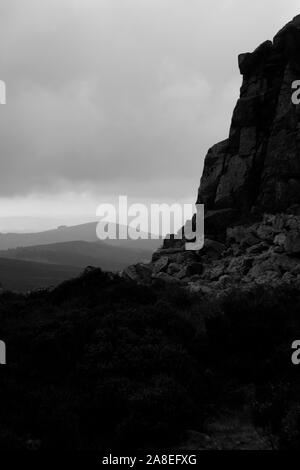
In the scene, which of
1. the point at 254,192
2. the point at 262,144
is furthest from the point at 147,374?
the point at 262,144

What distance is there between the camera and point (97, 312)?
62.5 ft

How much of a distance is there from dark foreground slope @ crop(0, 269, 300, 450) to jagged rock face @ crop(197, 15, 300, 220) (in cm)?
1634

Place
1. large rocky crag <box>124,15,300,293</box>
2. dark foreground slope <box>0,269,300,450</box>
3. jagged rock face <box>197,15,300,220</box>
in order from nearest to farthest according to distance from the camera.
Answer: dark foreground slope <box>0,269,300,450</box> < large rocky crag <box>124,15,300,293</box> < jagged rock face <box>197,15,300,220</box>

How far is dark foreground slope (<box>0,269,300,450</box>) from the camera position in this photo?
36.8ft

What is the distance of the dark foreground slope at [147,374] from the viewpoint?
441 inches

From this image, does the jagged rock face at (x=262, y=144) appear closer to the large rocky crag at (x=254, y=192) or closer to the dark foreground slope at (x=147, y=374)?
the large rocky crag at (x=254, y=192)

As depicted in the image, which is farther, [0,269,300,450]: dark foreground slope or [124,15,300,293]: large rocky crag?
[124,15,300,293]: large rocky crag

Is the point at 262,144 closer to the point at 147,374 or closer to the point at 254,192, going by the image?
the point at 254,192

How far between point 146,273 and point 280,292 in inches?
471

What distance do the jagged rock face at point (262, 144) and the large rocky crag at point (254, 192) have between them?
79mm

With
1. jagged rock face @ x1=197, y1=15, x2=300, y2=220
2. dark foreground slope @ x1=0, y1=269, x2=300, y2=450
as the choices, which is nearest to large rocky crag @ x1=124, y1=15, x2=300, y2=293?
jagged rock face @ x1=197, y1=15, x2=300, y2=220

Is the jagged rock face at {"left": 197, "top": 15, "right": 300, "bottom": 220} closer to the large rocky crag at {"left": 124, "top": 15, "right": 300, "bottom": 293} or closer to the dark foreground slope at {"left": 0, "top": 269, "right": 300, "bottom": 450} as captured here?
the large rocky crag at {"left": 124, "top": 15, "right": 300, "bottom": 293}

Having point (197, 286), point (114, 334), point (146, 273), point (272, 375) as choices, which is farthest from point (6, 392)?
point (146, 273)
